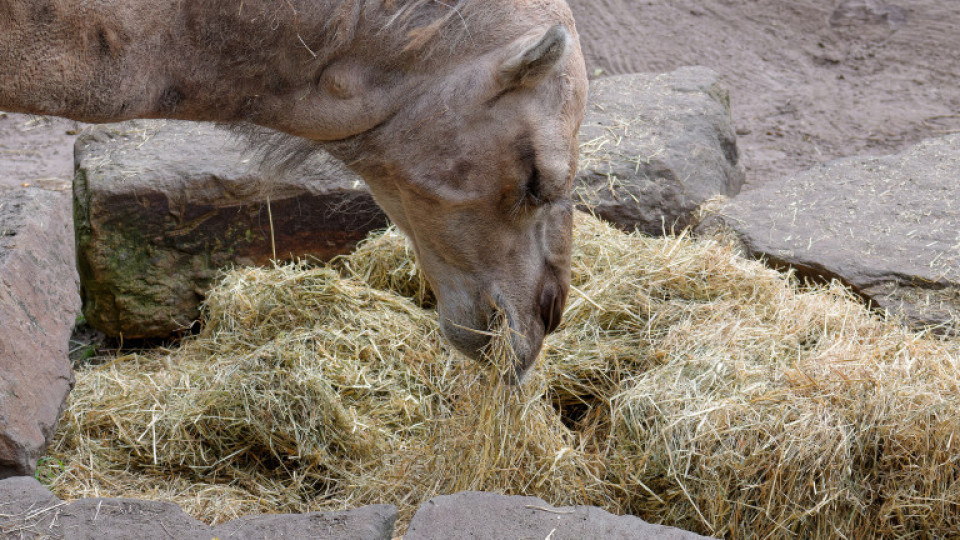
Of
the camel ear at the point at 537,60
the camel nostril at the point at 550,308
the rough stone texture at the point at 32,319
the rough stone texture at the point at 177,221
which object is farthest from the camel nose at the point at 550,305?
the rough stone texture at the point at 32,319

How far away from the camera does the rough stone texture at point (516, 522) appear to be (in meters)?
2.77

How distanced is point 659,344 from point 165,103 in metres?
2.49

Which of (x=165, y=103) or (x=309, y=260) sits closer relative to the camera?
(x=165, y=103)

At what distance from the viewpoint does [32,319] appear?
13.5ft

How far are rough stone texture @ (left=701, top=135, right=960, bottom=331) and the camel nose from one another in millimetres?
2108

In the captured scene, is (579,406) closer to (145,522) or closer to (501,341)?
(501,341)

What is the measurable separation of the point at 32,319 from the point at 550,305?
2.31 m

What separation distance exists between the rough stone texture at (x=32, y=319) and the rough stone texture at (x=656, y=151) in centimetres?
273

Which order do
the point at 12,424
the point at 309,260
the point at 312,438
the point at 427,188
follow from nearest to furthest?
the point at 427,188, the point at 12,424, the point at 312,438, the point at 309,260

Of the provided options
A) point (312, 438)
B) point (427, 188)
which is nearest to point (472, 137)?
point (427, 188)

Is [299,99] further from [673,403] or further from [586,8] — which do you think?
[586,8]

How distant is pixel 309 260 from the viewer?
5320mm

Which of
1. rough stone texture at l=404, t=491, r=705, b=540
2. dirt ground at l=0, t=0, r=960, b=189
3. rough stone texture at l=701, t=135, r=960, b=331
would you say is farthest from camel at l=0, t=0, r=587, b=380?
dirt ground at l=0, t=0, r=960, b=189

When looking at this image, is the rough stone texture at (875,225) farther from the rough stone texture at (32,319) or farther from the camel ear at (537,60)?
the rough stone texture at (32,319)
